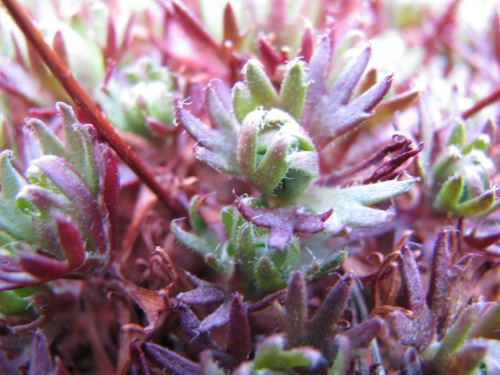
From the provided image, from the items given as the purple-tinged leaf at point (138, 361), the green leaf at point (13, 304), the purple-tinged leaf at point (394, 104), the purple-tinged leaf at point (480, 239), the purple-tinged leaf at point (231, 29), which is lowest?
the purple-tinged leaf at point (480, 239)

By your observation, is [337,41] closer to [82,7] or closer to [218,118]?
[218,118]

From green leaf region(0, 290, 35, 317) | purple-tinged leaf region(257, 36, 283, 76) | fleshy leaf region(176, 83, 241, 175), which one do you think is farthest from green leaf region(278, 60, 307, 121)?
green leaf region(0, 290, 35, 317)

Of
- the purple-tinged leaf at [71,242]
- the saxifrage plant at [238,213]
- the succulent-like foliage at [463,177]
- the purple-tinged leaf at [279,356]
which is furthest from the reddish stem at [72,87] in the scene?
the succulent-like foliage at [463,177]

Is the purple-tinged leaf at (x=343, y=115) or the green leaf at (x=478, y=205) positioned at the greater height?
the purple-tinged leaf at (x=343, y=115)

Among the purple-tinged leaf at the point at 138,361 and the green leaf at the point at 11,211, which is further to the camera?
the green leaf at the point at 11,211

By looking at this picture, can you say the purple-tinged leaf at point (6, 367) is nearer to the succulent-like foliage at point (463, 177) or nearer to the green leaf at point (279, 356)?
the green leaf at point (279, 356)
